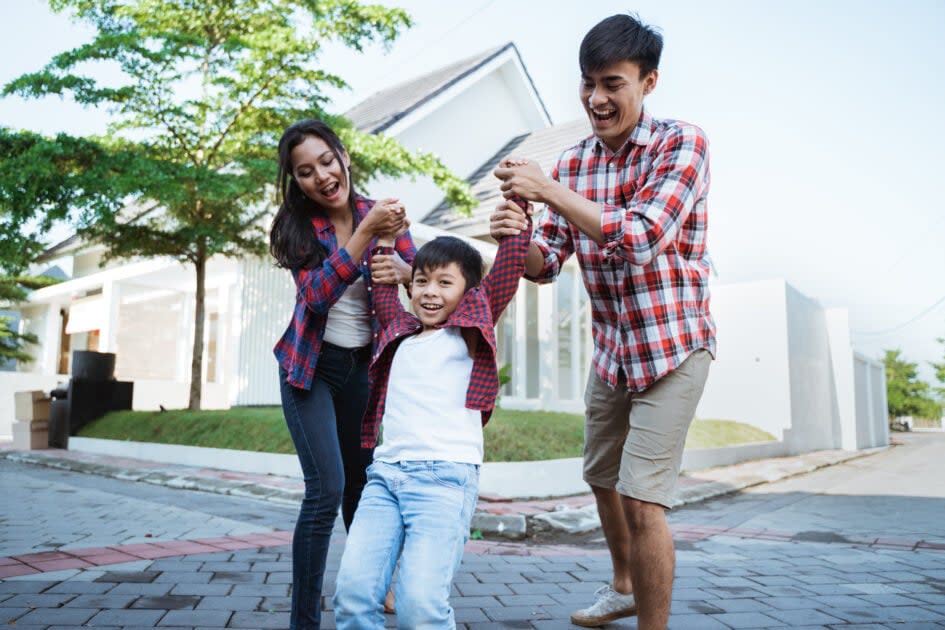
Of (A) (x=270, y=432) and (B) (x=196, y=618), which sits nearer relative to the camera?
(B) (x=196, y=618)

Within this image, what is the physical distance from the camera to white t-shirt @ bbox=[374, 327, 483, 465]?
2.07 metres

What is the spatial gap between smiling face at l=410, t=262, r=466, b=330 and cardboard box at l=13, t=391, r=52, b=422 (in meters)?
11.3

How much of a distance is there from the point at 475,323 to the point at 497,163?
40.2ft

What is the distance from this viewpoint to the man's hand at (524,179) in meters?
2.09

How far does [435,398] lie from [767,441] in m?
12.3

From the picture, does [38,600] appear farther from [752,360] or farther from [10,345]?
[10,345]

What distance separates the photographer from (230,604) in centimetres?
284

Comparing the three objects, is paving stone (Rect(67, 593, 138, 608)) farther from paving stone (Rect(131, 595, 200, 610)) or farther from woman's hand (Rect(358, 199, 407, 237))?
woman's hand (Rect(358, 199, 407, 237))

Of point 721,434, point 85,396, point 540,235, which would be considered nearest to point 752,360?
point 721,434

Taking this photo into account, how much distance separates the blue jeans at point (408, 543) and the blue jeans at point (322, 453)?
0.26m

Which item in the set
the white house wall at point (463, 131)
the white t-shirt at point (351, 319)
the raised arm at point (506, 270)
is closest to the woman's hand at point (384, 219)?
the white t-shirt at point (351, 319)

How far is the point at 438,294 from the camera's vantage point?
225cm

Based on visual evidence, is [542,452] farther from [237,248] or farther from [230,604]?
[237,248]

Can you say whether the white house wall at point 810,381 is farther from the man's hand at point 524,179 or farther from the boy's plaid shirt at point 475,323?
the man's hand at point 524,179
